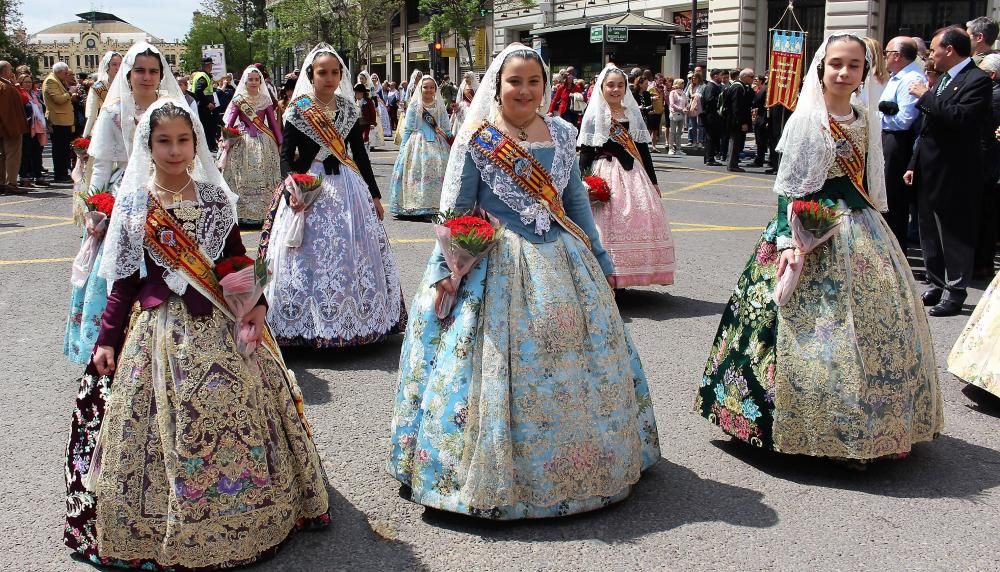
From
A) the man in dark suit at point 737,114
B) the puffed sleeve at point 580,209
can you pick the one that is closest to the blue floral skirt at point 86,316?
the puffed sleeve at point 580,209

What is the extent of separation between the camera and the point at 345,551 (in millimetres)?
3654

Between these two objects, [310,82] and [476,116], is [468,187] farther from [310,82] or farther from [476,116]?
[310,82]

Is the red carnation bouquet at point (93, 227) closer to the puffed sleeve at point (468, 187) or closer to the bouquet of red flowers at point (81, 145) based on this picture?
the puffed sleeve at point (468, 187)

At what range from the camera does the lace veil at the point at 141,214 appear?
3477mm

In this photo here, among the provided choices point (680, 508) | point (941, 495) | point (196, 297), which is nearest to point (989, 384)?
point (941, 495)

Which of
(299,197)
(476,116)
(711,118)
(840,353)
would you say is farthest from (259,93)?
(711,118)

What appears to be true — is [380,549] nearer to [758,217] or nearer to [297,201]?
[297,201]

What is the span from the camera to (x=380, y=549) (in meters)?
3.68

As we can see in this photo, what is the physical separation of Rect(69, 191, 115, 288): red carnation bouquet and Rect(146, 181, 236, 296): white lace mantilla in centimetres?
94

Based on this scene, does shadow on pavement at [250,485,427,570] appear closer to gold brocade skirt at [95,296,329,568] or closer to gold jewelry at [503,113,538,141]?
gold brocade skirt at [95,296,329,568]

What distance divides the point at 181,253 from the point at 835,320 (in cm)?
285

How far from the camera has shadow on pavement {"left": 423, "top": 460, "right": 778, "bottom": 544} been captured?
377cm

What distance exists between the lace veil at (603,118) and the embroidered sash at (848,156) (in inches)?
134

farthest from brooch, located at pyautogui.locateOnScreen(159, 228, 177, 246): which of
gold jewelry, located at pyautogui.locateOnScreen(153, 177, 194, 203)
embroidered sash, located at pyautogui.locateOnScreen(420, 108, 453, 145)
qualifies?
embroidered sash, located at pyautogui.locateOnScreen(420, 108, 453, 145)
